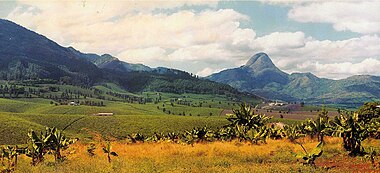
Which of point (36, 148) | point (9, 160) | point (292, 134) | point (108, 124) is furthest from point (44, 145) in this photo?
point (108, 124)

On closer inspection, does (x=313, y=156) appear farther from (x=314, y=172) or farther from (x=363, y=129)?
(x=363, y=129)

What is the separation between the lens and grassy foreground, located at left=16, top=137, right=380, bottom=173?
2178cm

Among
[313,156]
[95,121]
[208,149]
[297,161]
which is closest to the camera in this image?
[313,156]

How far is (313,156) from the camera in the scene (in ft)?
75.9

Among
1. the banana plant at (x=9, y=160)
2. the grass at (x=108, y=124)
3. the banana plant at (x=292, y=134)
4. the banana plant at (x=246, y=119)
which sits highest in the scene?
the banana plant at (x=246, y=119)

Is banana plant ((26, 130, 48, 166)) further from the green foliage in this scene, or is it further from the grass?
the grass

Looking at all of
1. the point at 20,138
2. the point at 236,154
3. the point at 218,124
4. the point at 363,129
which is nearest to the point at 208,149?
the point at 236,154

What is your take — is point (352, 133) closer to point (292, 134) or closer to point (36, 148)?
point (292, 134)

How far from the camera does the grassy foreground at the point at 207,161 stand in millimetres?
21781

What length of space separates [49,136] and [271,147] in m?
17.7

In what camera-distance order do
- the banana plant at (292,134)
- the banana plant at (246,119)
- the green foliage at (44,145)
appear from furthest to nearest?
the banana plant at (246,119), the banana plant at (292,134), the green foliage at (44,145)

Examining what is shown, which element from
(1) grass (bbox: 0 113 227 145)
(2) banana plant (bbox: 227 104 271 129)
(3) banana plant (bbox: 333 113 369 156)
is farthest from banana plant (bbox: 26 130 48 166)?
(1) grass (bbox: 0 113 227 145)

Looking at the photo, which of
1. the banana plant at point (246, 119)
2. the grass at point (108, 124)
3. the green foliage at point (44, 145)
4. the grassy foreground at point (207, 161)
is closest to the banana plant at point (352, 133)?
the grassy foreground at point (207, 161)

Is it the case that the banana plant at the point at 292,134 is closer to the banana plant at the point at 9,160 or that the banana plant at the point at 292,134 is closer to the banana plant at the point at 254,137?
the banana plant at the point at 254,137
